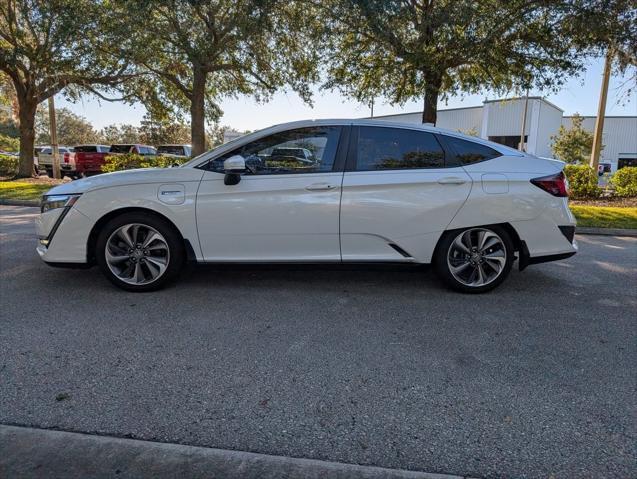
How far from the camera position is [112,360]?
307cm

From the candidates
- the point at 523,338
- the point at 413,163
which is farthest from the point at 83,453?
the point at 413,163

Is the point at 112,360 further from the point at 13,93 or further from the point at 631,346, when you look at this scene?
the point at 13,93

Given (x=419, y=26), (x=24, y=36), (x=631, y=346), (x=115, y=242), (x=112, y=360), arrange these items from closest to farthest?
(x=112, y=360) < (x=631, y=346) < (x=115, y=242) < (x=419, y=26) < (x=24, y=36)

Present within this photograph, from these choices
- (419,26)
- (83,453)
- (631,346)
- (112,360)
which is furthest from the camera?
(419,26)

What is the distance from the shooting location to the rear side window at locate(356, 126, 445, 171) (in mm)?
4484

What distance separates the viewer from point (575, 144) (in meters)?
40.4

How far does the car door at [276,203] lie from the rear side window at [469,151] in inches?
45.2

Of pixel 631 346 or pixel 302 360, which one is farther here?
pixel 631 346

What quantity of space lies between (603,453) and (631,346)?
5.39 feet

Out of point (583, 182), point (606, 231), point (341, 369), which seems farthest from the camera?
point (583, 182)

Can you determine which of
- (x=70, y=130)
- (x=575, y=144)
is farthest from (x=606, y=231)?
(x=70, y=130)

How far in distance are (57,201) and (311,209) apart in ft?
8.11

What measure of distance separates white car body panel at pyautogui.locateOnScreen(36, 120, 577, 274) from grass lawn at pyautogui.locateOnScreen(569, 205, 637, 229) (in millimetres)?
6026

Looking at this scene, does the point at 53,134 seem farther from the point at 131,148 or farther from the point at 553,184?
the point at 553,184
